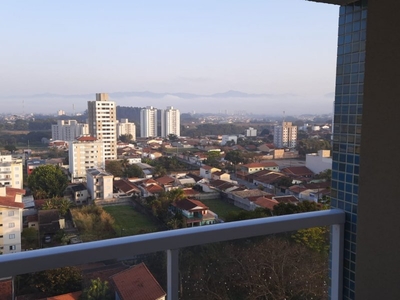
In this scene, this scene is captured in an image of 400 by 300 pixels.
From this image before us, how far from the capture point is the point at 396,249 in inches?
69.5

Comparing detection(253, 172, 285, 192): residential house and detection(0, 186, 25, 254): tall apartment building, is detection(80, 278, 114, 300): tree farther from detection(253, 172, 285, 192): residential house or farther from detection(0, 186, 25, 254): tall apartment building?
detection(253, 172, 285, 192): residential house

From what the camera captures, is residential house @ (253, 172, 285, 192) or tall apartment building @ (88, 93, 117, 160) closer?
residential house @ (253, 172, 285, 192)

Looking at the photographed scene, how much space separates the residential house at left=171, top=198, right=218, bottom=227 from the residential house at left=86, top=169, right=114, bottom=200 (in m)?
0.87

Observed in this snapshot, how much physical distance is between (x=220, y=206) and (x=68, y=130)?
1.93 m

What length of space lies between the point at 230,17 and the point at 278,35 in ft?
2.18

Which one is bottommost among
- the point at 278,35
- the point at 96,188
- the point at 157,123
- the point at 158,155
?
the point at 96,188

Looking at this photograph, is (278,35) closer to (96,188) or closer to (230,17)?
(230,17)

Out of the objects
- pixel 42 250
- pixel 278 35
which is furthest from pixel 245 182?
pixel 42 250

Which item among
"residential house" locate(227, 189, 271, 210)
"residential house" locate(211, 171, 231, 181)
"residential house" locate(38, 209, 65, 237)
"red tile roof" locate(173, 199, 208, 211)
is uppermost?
"residential house" locate(211, 171, 231, 181)

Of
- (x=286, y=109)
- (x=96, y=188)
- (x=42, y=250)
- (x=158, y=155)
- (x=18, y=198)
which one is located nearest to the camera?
(x=42, y=250)

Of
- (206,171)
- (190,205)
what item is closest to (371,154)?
(190,205)

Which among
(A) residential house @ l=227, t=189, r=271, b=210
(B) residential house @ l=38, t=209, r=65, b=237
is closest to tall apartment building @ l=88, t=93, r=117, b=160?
(B) residential house @ l=38, t=209, r=65, b=237

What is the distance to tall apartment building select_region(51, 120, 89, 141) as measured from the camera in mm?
3969

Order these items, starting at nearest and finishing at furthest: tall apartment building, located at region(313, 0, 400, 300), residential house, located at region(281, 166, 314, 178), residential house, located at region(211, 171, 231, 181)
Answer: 1. tall apartment building, located at region(313, 0, 400, 300)
2. residential house, located at region(281, 166, 314, 178)
3. residential house, located at region(211, 171, 231, 181)
